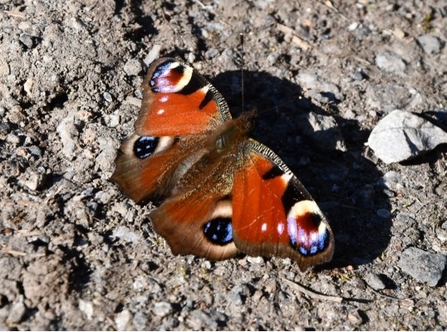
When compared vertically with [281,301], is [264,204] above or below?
above

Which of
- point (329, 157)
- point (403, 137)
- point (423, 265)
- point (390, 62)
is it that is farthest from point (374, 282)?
point (390, 62)

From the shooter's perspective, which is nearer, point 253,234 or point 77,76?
point 253,234

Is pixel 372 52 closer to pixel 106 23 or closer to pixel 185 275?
pixel 106 23

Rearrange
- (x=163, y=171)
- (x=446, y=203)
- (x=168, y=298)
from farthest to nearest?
1. (x=446, y=203)
2. (x=163, y=171)
3. (x=168, y=298)

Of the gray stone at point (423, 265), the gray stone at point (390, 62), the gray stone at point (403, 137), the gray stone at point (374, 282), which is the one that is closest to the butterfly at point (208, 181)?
the gray stone at point (374, 282)

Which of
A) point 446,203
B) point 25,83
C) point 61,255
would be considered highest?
point 25,83

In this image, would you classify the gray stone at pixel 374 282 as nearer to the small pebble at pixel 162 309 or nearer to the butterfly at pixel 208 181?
the butterfly at pixel 208 181

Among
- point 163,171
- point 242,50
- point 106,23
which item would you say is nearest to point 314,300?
point 163,171

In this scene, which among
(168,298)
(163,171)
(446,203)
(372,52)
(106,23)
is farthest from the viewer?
(372,52)
